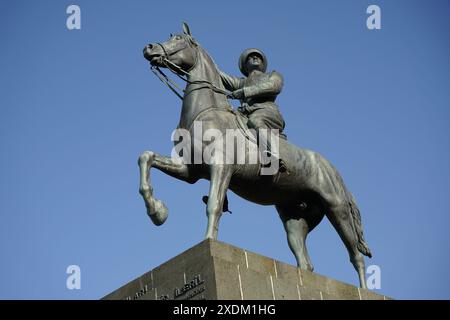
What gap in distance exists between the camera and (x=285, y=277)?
68.7ft

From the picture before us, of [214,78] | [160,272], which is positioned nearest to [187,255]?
[160,272]

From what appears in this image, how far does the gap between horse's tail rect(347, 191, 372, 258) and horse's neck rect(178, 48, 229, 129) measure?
3.47 metres

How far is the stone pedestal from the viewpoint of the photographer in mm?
19531

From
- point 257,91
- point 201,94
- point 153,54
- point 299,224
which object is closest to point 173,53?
point 153,54

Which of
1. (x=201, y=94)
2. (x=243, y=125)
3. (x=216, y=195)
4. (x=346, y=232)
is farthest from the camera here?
(x=346, y=232)

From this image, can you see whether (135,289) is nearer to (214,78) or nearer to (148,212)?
(148,212)

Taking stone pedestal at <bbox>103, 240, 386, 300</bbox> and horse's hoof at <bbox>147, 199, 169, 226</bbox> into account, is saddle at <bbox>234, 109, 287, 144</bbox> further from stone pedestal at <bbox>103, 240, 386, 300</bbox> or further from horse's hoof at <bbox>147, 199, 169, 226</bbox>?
stone pedestal at <bbox>103, 240, 386, 300</bbox>

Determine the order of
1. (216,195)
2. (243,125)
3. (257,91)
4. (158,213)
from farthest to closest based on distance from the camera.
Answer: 1. (257,91)
2. (243,125)
3. (216,195)
4. (158,213)

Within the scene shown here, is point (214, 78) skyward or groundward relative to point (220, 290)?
skyward

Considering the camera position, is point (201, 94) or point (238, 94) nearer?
point (201, 94)

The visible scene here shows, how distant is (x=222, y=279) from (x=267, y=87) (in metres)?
→ 5.69

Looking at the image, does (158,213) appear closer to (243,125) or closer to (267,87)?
(243,125)

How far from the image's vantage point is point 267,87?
78.4ft
